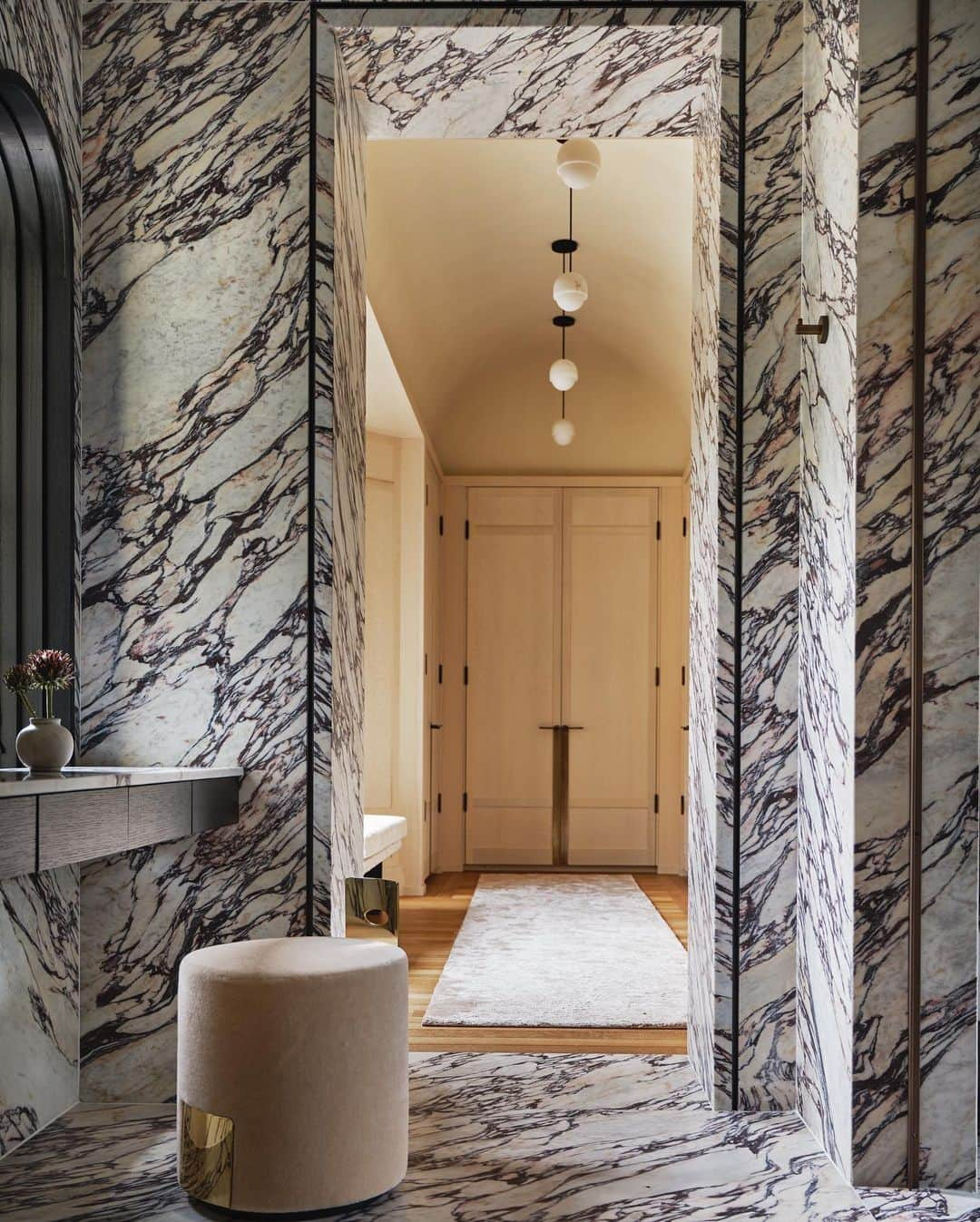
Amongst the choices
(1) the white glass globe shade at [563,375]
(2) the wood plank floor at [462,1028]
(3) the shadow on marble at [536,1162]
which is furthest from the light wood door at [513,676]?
(3) the shadow on marble at [536,1162]

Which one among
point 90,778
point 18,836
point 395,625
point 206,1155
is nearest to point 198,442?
point 90,778

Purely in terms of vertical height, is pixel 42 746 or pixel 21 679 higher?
pixel 21 679

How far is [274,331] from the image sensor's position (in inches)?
111

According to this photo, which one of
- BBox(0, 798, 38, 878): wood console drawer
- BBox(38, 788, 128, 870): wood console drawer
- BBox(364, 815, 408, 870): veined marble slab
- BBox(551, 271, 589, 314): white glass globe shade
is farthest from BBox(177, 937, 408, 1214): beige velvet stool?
BBox(551, 271, 589, 314): white glass globe shade

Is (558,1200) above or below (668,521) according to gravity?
below

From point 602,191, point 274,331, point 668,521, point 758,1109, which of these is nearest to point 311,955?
point 758,1109

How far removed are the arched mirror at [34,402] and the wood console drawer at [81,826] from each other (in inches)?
21.8

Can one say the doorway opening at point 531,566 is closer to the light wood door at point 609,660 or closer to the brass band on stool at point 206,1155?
the light wood door at point 609,660

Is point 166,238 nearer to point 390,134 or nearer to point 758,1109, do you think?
point 390,134

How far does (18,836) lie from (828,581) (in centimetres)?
169

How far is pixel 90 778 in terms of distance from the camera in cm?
204

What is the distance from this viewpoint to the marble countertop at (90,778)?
1.79 metres

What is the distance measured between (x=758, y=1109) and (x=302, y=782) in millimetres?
1302

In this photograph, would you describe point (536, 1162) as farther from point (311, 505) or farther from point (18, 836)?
point (311, 505)
